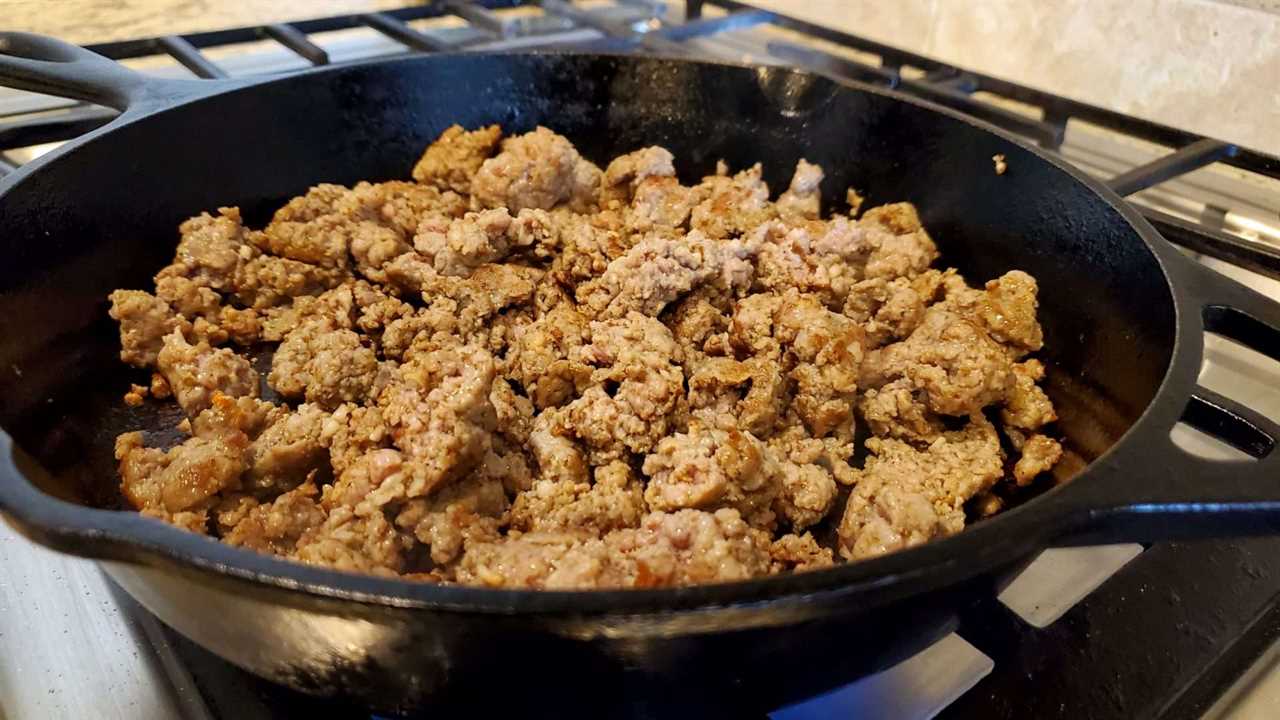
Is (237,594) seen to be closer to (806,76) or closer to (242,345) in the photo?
(242,345)

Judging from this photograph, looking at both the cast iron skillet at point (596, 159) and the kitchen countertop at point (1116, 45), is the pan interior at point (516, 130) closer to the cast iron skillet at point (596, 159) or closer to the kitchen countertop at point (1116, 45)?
the cast iron skillet at point (596, 159)

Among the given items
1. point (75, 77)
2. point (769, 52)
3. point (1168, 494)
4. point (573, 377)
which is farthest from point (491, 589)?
point (769, 52)

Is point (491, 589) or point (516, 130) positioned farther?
point (516, 130)

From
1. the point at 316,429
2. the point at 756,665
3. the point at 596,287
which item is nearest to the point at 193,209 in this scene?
the point at 316,429

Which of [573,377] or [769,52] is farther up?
[769,52]

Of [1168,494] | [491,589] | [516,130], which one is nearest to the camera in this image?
[491,589]

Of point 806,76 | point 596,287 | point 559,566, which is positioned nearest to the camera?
point 559,566

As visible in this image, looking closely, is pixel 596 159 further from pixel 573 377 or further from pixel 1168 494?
pixel 1168 494
